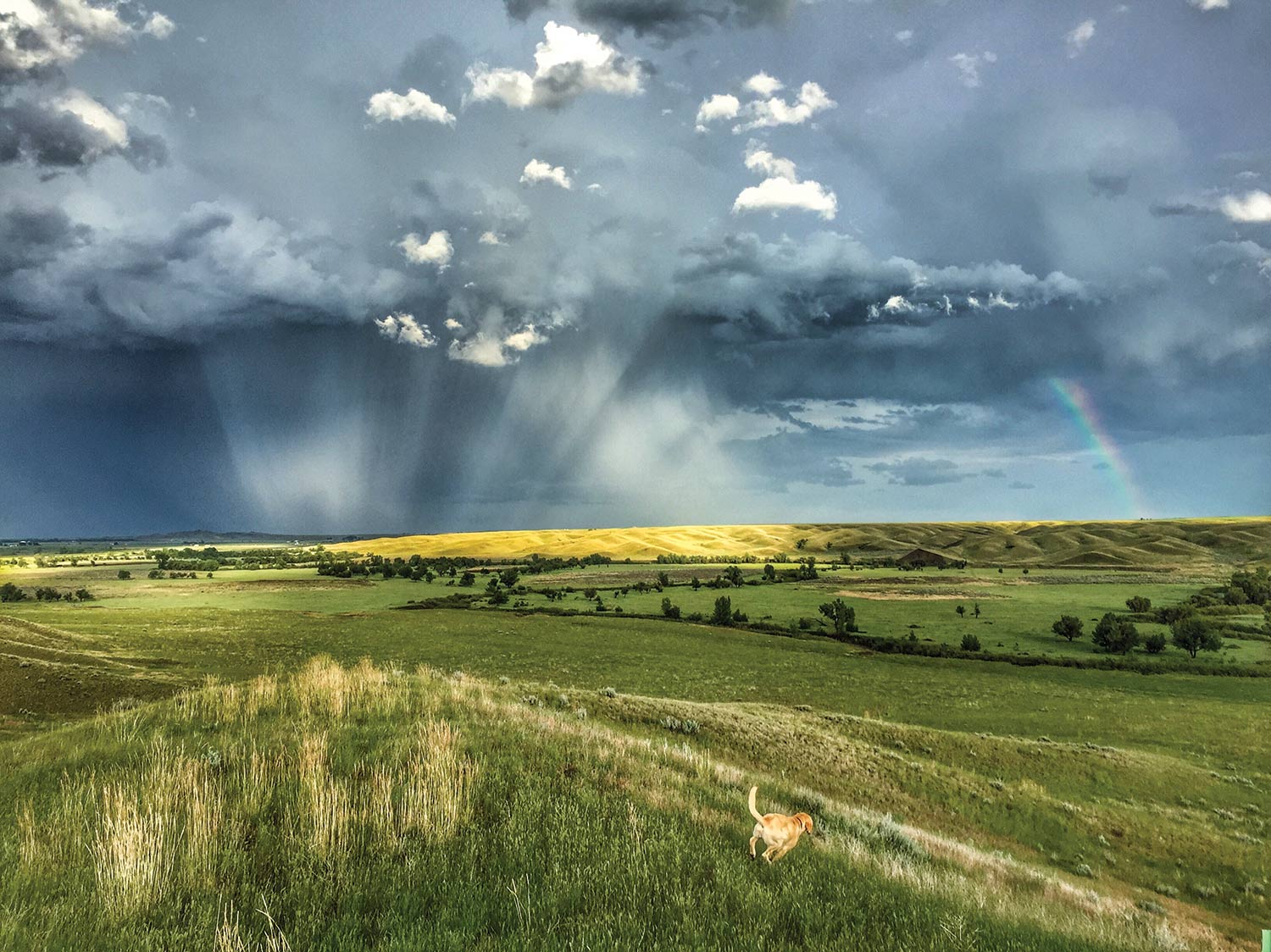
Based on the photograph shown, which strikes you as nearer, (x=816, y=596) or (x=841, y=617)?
(x=841, y=617)

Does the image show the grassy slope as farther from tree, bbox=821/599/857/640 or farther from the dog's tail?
tree, bbox=821/599/857/640

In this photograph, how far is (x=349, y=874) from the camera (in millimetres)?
5121

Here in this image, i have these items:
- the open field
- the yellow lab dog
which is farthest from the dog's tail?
the open field

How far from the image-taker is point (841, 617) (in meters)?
71.6

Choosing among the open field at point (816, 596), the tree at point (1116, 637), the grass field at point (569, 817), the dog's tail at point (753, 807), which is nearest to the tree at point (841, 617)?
the open field at point (816, 596)

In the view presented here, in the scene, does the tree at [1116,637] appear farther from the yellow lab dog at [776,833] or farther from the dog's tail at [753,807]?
the dog's tail at [753,807]

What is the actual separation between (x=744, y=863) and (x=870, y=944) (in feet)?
5.04

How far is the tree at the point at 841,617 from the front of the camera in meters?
69.0

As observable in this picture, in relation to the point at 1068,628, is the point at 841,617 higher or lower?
higher

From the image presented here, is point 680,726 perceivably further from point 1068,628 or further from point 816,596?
point 816,596

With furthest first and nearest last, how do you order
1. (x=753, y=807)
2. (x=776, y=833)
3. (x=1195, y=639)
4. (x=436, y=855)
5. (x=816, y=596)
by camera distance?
(x=816, y=596) → (x=1195, y=639) → (x=776, y=833) → (x=753, y=807) → (x=436, y=855)

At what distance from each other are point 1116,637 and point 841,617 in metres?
27.6

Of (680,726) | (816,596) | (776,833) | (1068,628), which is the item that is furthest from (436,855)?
(816,596)

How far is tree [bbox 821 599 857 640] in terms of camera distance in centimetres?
6900
